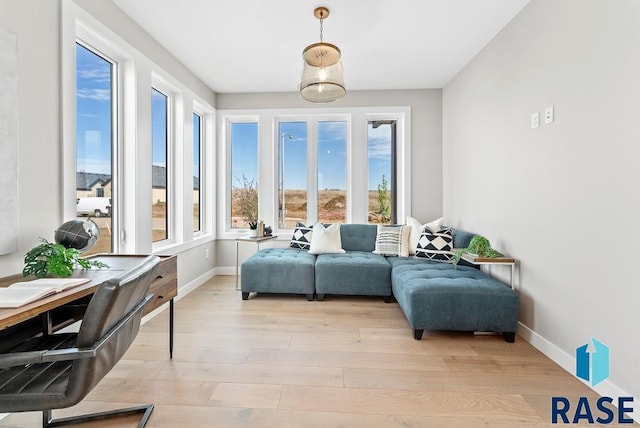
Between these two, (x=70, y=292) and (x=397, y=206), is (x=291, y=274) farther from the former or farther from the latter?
(x=70, y=292)

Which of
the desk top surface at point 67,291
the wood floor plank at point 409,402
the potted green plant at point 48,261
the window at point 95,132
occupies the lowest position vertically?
the wood floor plank at point 409,402

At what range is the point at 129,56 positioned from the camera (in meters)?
2.81

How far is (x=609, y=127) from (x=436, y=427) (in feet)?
6.33

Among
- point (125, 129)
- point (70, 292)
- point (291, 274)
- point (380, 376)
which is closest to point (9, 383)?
point (70, 292)

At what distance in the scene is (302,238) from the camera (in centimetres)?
442

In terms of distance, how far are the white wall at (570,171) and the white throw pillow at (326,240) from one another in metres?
1.76

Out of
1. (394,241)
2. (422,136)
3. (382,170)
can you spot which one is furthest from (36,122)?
(422,136)

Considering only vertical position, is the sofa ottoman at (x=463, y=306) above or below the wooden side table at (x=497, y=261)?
below

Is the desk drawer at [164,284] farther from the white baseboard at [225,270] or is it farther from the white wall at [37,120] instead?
the white baseboard at [225,270]

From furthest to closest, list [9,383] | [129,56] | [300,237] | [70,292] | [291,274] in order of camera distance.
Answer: [300,237] → [291,274] → [129,56] → [70,292] → [9,383]

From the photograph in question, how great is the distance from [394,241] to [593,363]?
→ 2.33 metres

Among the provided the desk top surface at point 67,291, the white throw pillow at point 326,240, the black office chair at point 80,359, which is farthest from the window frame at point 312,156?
the black office chair at point 80,359

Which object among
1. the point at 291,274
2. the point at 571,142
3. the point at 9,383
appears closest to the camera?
the point at 9,383

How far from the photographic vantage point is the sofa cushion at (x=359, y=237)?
437 centimetres
